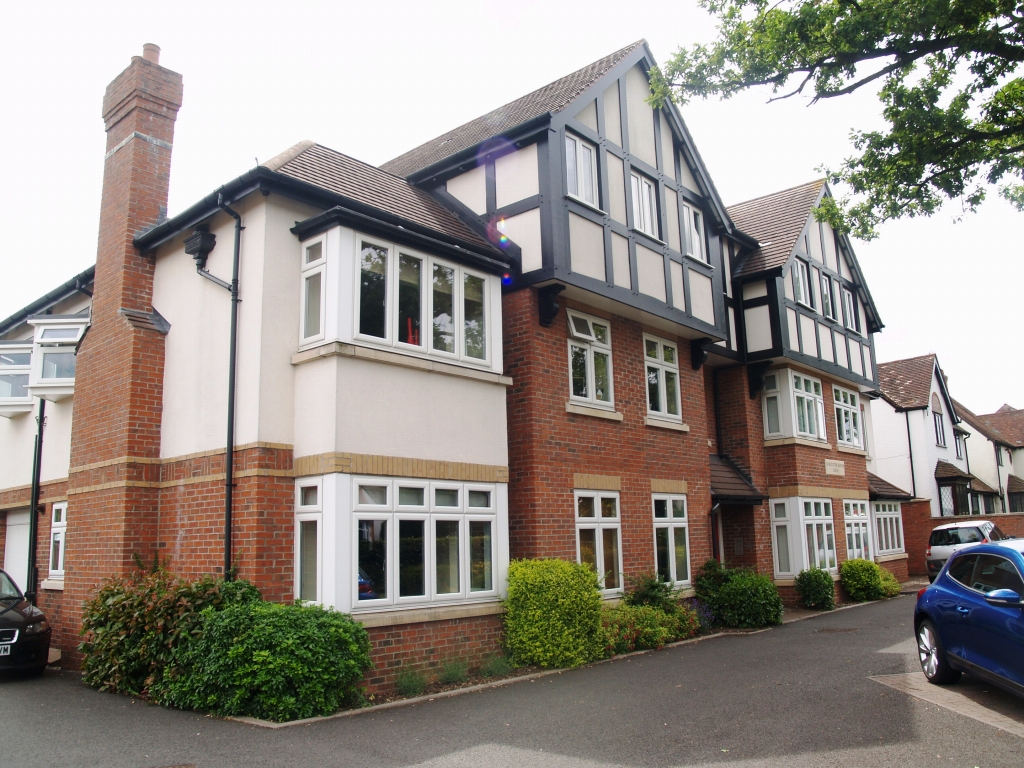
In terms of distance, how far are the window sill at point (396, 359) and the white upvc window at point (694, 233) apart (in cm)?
603

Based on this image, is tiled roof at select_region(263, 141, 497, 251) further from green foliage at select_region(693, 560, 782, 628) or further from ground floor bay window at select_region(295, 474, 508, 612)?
green foliage at select_region(693, 560, 782, 628)

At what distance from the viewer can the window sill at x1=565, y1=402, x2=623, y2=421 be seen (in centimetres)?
1299

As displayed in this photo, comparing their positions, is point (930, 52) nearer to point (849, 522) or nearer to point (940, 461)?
point (849, 522)

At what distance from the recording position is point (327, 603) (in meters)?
9.25

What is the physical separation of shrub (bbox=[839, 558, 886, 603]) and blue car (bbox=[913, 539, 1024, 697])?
37.1ft

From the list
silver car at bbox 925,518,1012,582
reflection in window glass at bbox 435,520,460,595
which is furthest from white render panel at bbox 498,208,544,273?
silver car at bbox 925,518,1012,582

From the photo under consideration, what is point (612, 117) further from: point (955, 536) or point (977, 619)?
point (955, 536)

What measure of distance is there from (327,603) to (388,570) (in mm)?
859

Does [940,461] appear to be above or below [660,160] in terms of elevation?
below

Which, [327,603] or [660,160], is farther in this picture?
[660,160]

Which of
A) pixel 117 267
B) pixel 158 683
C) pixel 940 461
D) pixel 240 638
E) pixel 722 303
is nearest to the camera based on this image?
pixel 240 638

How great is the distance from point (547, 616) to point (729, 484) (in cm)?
A: 787

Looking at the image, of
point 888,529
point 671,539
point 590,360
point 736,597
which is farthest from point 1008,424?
point 590,360

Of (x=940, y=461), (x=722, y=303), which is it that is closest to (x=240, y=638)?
(x=722, y=303)
